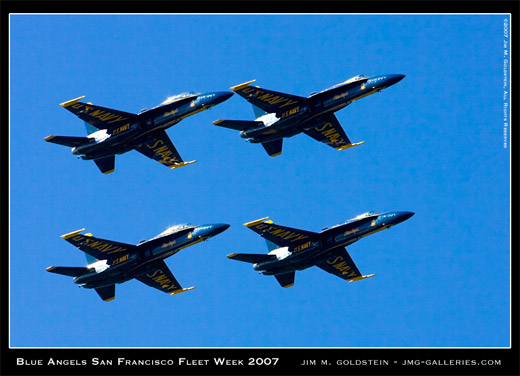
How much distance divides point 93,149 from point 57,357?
61.0 ft

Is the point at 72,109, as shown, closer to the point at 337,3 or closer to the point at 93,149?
the point at 93,149

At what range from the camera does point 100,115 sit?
243 ft

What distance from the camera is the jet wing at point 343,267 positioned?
250ft

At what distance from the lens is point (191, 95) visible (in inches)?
2896

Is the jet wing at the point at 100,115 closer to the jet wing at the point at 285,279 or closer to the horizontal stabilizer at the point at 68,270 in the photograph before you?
the horizontal stabilizer at the point at 68,270

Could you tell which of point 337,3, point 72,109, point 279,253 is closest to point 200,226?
point 279,253

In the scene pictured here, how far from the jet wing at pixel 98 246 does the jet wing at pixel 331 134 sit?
14775 mm

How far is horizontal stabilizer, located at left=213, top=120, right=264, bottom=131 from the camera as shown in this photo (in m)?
74.9

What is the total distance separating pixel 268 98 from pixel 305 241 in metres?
9.35

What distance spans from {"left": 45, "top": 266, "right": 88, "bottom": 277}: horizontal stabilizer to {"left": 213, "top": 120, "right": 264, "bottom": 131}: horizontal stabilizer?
12.5m

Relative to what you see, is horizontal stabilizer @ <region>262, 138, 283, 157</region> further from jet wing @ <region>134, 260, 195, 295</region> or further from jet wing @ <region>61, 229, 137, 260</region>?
jet wing @ <region>61, 229, 137, 260</region>

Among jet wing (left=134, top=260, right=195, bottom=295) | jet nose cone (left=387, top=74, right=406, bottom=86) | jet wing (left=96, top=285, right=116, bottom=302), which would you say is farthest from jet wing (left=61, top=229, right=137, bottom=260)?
jet nose cone (left=387, top=74, right=406, bottom=86)

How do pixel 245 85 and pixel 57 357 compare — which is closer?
pixel 57 357

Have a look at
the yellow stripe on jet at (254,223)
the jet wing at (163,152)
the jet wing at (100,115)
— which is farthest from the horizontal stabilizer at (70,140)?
the yellow stripe on jet at (254,223)
